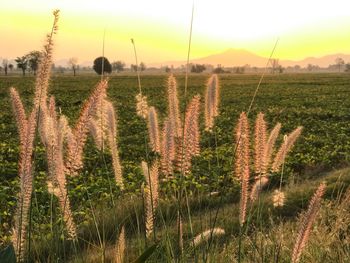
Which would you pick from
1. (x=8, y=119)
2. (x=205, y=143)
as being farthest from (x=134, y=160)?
(x=8, y=119)

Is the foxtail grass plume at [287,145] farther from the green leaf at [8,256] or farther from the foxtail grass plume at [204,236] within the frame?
the green leaf at [8,256]

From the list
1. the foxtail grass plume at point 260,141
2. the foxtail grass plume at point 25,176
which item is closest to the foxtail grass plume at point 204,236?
the foxtail grass plume at point 260,141

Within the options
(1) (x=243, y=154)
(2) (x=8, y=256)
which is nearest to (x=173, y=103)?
(1) (x=243, y=154)

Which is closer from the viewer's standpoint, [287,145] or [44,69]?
[44,69]

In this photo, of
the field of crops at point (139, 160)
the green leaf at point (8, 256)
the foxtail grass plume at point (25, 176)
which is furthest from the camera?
the field of crops at point (139, 160)

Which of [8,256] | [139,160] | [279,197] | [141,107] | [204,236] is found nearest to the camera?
[8,256]

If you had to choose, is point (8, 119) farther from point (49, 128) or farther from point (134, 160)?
point (49, 128)

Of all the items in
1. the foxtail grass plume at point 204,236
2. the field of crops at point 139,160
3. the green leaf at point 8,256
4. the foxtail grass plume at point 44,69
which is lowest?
the field of crops at point 139,160

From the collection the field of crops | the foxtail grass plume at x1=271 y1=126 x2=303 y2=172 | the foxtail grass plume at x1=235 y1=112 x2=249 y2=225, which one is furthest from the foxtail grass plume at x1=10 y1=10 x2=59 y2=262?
the field of crops

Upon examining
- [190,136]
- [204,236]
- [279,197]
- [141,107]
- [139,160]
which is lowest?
[139,160]

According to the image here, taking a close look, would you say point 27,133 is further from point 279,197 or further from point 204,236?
point 204,236

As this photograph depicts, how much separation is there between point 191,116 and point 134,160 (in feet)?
42.5

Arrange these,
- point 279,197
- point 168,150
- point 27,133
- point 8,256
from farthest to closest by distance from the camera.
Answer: point 279,197, point 168,150, point 27,133, point 8,256

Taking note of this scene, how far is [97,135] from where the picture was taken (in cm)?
262
